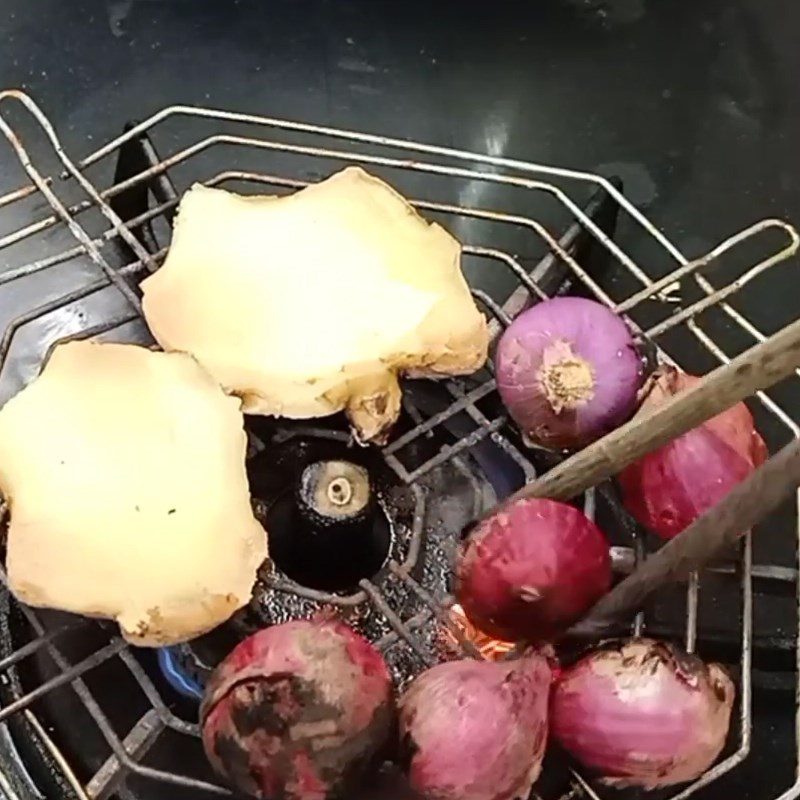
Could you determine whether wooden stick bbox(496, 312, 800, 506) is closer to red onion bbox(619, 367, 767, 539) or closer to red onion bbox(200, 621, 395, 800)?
red onion bbox(619, 367, 767, 539)

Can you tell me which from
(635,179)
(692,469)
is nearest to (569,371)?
(692,469)

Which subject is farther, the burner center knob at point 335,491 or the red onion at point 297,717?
the burner center knob at point 335,491

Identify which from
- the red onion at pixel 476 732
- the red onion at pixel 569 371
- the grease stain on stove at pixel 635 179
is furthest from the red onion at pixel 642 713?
the grease stain on stove at pixel 635 179

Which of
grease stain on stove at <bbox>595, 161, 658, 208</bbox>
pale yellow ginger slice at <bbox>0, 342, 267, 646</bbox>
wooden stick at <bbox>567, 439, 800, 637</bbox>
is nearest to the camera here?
wooden stick at <bbox>567, 439, 800, 637</bbox>

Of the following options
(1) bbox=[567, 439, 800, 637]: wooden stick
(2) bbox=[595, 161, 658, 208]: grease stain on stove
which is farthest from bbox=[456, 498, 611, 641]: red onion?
(2) bbox=[595, 161, 658, 208]: grease stain on stove

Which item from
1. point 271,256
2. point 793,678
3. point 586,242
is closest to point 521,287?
point 586,242

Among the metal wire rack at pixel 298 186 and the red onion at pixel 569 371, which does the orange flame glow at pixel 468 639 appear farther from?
the red onion at pixel 569 371
